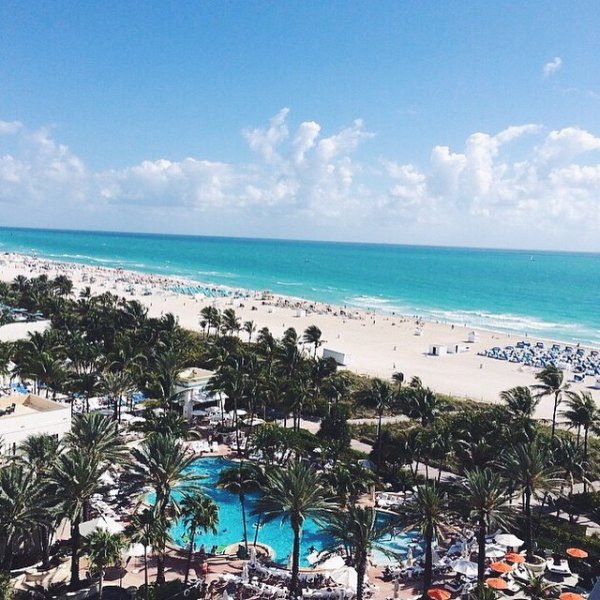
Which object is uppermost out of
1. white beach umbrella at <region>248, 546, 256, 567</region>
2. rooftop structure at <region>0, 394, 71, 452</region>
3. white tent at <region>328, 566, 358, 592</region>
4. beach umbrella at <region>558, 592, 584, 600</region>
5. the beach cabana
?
rooftop structure at <region>0, 394, 71, 452</region>

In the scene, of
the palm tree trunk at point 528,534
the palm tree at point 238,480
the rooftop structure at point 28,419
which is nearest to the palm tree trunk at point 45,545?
the rooftop structure at point 28,419

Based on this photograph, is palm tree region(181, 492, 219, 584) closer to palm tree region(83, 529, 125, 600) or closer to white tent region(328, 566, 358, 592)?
palm tree region(83, 529, 125, 600)

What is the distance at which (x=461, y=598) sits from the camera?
68.7 feet

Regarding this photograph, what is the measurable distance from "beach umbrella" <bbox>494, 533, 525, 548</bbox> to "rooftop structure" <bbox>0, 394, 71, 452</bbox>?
2041cm

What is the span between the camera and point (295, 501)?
1970 cm

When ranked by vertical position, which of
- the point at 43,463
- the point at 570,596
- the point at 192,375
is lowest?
the point at 570,596

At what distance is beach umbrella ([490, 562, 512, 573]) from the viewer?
68.5ft

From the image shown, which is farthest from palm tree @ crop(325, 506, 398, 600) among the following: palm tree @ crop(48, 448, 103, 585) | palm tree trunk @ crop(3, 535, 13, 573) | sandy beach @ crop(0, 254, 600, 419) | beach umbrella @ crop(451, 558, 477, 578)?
sandy beach @ crop(0, 254, 600, 419)

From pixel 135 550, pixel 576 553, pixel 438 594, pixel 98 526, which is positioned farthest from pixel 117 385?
pixel 576 553

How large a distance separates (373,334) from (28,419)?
5860 centimetres

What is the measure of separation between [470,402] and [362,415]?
9.47 metres

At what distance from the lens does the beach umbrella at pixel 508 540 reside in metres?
23.2

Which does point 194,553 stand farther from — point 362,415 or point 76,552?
point 362,415

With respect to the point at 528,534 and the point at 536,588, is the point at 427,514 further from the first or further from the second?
the point at 528,534
